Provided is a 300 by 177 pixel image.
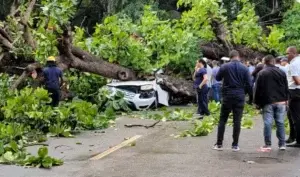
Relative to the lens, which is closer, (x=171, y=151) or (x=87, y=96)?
(x=171, y=151)

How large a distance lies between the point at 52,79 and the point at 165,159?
19.4 feet

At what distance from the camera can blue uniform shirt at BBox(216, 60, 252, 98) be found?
9961 millimetres

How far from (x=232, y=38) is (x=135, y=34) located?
4.65m

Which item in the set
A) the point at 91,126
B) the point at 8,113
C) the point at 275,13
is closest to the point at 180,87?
the point at 91,126

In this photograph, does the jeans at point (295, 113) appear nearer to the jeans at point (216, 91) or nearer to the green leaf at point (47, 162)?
the green leaf at point (47, 162)

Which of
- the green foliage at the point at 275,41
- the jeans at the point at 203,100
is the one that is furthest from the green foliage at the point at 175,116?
the green foliage at the point at 275,41

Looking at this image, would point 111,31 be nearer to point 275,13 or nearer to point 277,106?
point 277,106

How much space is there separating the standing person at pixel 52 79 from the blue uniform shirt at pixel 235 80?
5728 millimetres

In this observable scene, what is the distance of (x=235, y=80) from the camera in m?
9.98

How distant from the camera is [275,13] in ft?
102

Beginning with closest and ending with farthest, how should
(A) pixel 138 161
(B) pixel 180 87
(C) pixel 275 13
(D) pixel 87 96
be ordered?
1. (A) pixel 138 161
2. (D) pixel 87 96
3. (B) pixel 180 87
4. (C) pixel 275 13

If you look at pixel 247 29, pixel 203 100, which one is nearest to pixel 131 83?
pixel 203 100

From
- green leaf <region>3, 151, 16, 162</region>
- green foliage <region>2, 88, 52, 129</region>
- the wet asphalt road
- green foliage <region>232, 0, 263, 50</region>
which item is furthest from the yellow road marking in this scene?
green foliage <region>232, 0, 263, 50</region>

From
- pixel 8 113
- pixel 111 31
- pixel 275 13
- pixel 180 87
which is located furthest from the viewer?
pixel 275 13
